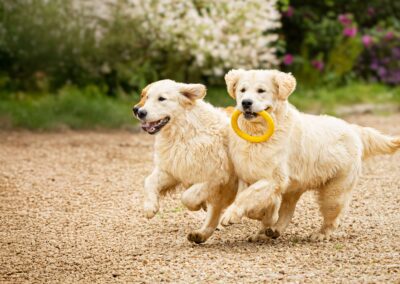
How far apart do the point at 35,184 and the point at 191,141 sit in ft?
9.84

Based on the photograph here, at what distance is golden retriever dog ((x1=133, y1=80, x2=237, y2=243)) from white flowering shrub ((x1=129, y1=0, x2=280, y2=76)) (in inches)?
275

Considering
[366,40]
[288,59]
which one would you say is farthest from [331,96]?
[366,40]

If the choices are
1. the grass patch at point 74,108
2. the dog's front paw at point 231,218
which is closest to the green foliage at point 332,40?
the grass patch at point 74,108

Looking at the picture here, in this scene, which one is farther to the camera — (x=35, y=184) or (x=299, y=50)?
(x=299, y=50)

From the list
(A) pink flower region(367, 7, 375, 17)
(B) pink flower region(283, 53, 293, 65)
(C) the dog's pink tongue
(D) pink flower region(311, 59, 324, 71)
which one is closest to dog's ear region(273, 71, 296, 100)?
(C) the dog's pink tongue

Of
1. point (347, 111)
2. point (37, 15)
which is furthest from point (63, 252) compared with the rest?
point (347, 111)

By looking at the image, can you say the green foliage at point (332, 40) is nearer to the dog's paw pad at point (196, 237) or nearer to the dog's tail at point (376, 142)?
the dog's tail at point (376, 142)

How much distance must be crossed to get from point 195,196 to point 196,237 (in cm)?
35

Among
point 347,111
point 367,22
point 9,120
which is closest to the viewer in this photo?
point 9,120

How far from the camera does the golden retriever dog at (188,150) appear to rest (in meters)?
6.30

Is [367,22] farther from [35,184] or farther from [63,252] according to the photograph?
[63,252]

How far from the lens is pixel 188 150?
20.8 ft

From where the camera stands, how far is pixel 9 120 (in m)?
12.4

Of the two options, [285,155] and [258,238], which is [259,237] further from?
[285,155]
